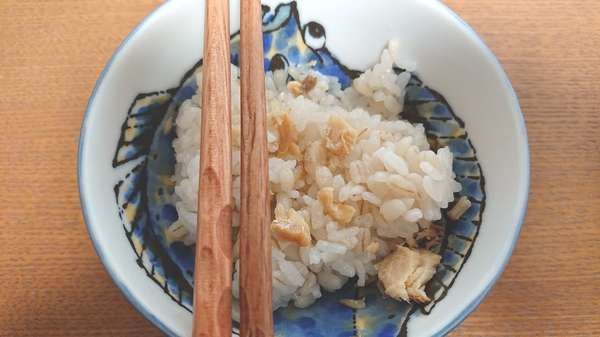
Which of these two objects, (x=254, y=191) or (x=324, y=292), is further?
(x=324, y=292)

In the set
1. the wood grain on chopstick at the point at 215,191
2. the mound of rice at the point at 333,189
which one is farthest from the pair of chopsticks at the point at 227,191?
the mound of rice at the point at 333,189

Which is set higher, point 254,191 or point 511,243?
point 254,191

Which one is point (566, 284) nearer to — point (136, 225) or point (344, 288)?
point (344, 288)

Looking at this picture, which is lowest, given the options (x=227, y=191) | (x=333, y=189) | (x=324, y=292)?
(x=324, y=292)

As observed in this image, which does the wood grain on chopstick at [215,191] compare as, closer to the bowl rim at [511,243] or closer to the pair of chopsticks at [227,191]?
the pair of chopsticks at [227,191]

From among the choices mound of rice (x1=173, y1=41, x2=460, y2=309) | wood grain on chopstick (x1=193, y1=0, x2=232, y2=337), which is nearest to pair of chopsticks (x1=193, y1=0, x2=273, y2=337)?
wood grain on chopstick (x1=193, y1=0, x2=232, y2=337)

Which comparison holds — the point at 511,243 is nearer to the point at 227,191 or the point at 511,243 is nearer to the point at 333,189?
the point at 333,189

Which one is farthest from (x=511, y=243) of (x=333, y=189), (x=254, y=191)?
(x=254, y=191)
